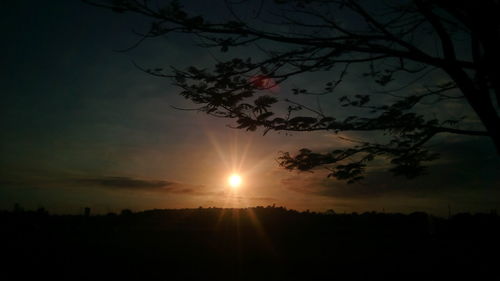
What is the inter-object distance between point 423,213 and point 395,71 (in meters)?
15.0

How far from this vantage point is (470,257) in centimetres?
1360

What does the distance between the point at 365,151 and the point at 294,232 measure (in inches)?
424

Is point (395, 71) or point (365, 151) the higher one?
point (395, 71)

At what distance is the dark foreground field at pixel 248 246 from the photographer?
10.0 m

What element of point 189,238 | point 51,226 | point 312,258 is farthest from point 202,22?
point 51,226

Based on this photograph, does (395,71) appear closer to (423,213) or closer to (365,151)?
(365,151)

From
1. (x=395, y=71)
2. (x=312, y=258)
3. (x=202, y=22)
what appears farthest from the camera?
(x=312, y=258)

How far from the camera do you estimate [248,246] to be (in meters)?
14.1

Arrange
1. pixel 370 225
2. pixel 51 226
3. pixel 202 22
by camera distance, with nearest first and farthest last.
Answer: pixel 202 22 < pixel 51 226 < pixel 370 225

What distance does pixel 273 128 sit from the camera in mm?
7055

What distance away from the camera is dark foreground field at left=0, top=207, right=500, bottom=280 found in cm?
1002

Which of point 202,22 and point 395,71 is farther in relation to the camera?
point 395,71

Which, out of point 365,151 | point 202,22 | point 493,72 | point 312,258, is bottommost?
point 312,258

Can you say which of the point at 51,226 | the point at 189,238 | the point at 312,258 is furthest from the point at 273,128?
the point at 51,226
